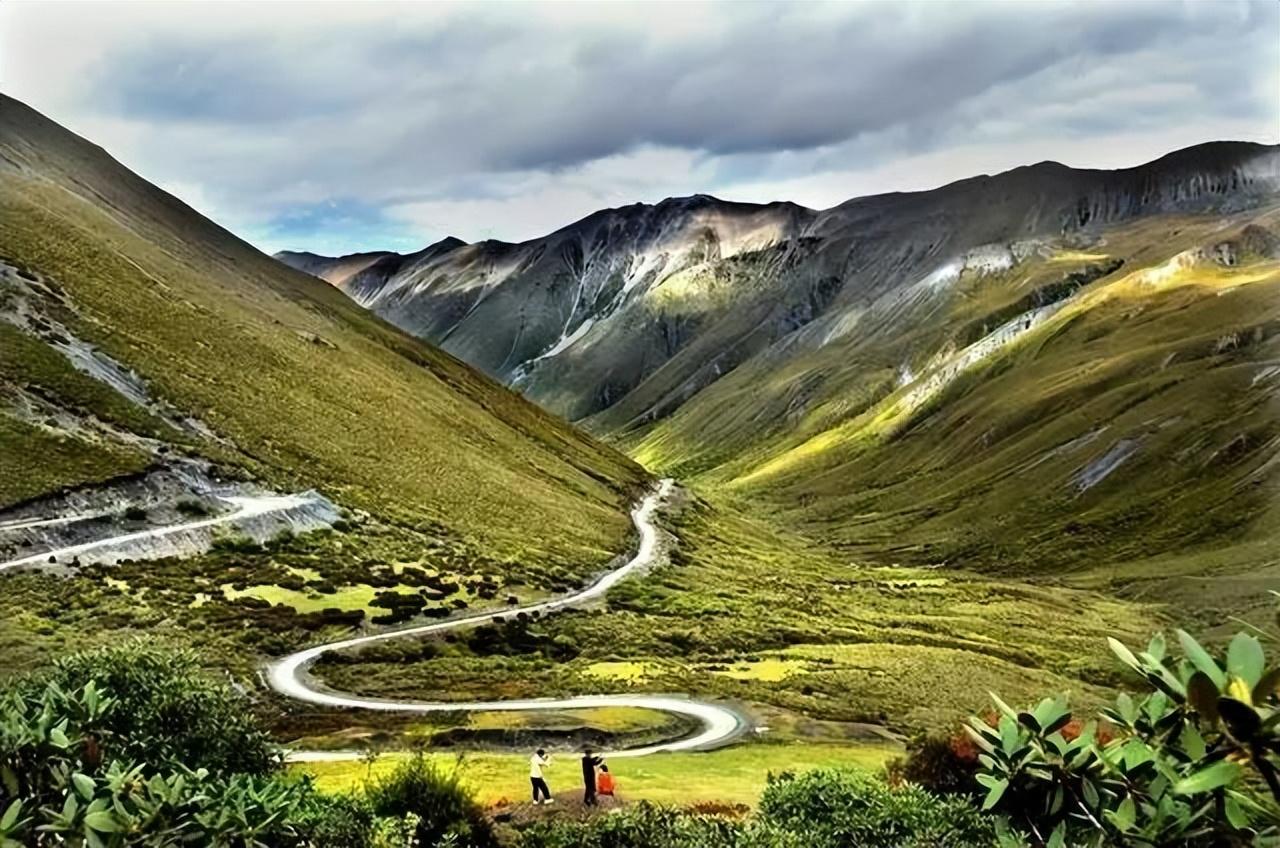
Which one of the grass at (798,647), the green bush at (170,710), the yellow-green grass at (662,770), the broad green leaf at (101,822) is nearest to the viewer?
the broad green leaf at (101,822)

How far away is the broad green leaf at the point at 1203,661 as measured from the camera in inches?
234

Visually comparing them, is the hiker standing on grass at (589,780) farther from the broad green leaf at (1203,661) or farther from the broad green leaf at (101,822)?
the broad green leaf at (1203,661)

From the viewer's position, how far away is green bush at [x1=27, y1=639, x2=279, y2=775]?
24.2 meters

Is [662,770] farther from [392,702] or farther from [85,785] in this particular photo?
[85,785]

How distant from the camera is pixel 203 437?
10856cm

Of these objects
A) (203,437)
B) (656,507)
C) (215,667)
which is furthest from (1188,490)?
(215,667)

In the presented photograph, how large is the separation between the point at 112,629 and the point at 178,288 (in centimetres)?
9603

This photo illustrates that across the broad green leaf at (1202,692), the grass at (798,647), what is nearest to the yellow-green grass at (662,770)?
the grass at (798,647)

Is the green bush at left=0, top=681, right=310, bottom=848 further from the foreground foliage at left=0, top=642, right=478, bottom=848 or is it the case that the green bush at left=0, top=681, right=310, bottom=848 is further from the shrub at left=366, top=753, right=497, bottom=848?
the shrub at left=366, top=753, right=497, bottom=848

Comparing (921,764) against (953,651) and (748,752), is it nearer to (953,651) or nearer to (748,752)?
(748,752)

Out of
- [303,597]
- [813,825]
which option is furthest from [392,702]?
[813,825]

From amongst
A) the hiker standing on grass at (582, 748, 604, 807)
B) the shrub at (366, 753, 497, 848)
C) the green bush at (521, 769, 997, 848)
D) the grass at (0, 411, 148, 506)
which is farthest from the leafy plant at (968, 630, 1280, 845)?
the grass at (0, 411, 148, 506)

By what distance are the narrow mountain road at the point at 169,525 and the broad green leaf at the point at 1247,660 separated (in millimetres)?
78352

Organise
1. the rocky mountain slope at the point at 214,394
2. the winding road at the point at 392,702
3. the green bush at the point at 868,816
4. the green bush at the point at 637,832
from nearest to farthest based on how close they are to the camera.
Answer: the green bush at the point at 637,832 → the green bush at the point at 868,816 → the winding road at the point at 392,702 → the rocky mountain slope at the point at 214,394
